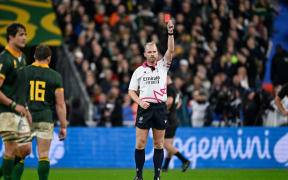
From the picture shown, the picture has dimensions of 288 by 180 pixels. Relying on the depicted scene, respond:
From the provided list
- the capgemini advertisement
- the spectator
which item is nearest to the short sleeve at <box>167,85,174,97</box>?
the capgemini advertisement

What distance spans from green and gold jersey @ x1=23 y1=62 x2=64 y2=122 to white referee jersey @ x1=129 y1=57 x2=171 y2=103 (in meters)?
1.79

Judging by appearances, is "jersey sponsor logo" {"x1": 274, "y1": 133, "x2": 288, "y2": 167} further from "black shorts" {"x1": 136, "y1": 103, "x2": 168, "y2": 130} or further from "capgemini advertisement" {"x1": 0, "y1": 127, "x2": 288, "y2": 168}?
"black shorts" {"x1": 136, "y1": 103, "x2": 168, "y2": 130}

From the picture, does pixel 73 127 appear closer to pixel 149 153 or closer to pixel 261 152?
pixel 149 153

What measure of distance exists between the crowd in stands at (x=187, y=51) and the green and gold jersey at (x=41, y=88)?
27.3 feet

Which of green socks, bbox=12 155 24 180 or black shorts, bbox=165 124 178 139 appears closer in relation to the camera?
green socks, bbox=12 155 24 180

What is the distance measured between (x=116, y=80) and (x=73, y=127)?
2.89 metres

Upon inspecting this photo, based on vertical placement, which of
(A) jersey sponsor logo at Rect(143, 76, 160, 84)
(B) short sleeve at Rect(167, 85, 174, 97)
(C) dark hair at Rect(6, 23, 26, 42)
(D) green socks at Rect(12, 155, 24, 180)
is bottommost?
(D) green socks at Rect(12, 155, 24, 180)

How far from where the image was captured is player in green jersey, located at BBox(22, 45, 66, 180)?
28.5 feet

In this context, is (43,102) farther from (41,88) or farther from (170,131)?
(170,131)

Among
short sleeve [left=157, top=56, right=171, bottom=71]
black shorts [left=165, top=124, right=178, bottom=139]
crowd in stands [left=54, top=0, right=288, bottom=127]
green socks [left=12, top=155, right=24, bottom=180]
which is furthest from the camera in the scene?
crowd in stands [left=54, top=0, right=288, bottom=127]

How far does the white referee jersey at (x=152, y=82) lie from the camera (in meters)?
9.99

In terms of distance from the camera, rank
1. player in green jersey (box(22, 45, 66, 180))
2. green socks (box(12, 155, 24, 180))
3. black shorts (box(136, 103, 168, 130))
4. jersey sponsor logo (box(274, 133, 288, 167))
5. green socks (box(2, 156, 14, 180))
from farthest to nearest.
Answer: jersey sponsor logo (box(274, 133, 288, 167)) → black shorts (box(136, 103, 168, 130)) → green socks (box(12, 155, 24, 180)) → player in green jersey (box(22, 45, 66, 180)) → green socks (box(2, 156, 14, 180))

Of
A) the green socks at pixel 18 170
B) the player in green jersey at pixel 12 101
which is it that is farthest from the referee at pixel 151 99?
the player in green jersey at pixel 12 101

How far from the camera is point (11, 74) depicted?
789cm
